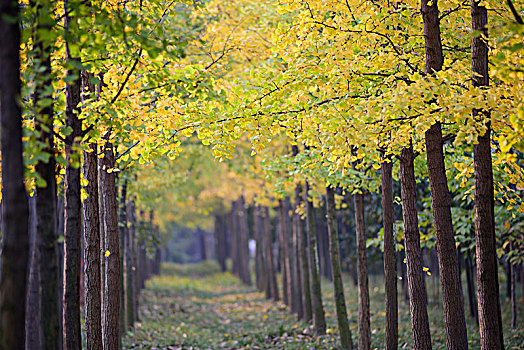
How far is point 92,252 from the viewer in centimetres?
660

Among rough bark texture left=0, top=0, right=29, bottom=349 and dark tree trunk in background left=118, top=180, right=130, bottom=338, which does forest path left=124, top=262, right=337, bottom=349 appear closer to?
dark tree trunk in background left=118, top=180, right=130, bottom=338

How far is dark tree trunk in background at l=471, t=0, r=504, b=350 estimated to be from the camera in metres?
6.13

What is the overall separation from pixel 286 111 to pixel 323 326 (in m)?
8.66

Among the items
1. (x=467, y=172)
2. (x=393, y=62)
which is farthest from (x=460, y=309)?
(x=393, y=62)

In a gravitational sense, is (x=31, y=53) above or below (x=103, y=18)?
below

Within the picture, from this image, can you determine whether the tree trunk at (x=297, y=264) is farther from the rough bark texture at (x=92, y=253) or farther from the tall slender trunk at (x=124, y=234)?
the rough bark texture at (x=92, y=253)

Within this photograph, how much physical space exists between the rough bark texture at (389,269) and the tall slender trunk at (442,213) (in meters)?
2.02

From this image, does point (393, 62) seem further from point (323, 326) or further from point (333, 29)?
point (323, 326)

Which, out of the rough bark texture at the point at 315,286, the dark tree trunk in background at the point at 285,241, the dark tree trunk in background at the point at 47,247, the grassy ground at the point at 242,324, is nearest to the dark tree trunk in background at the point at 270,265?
the grassy ground at the point at 242,324

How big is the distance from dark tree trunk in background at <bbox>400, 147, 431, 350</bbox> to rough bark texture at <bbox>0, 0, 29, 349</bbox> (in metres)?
5.86

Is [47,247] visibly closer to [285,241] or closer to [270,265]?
[285,241]

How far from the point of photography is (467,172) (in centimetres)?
634

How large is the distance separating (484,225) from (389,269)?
3.20 metres

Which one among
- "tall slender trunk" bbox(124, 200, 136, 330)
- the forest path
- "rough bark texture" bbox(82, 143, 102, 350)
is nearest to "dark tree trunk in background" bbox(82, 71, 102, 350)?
"rough bark texture" bbox(82, 143, 102, 350)
